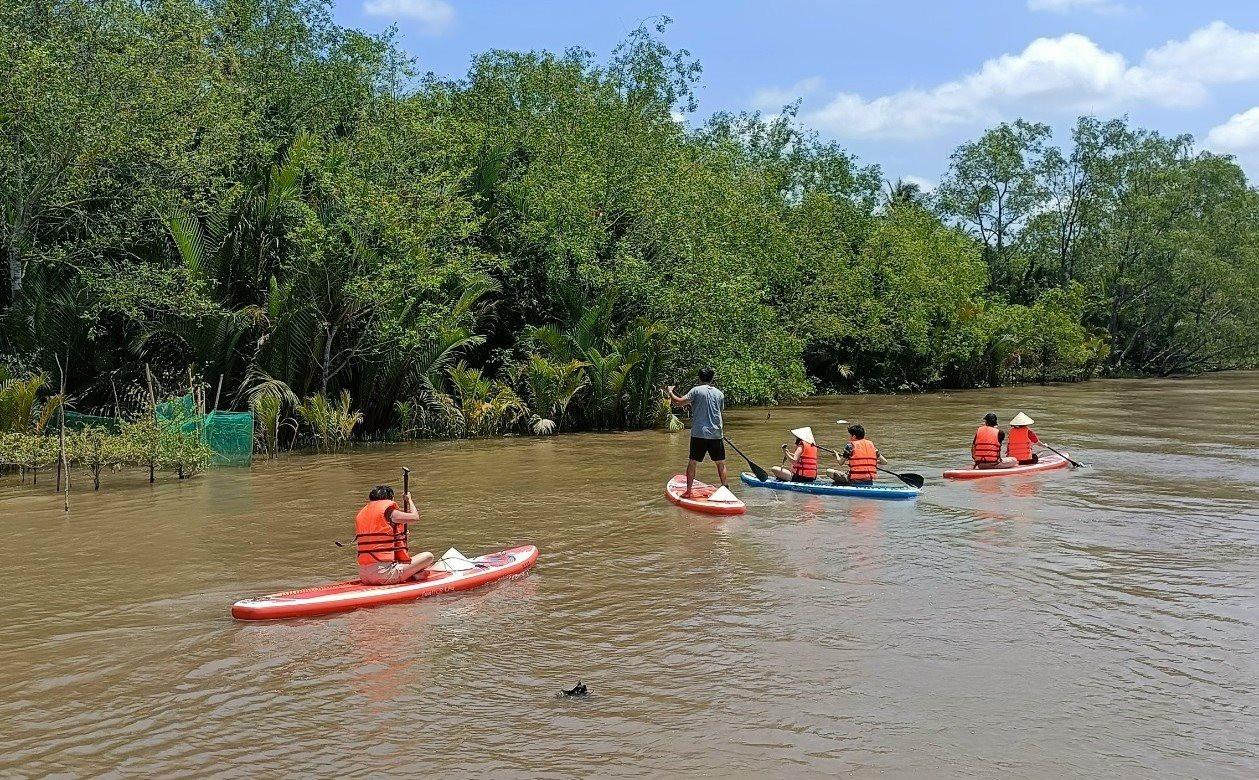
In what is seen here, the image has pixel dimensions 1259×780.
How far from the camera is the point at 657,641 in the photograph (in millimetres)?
8047

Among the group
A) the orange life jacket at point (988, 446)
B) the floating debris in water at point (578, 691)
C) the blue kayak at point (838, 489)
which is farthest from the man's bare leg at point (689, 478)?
the floating debris in water at point (578, 691)

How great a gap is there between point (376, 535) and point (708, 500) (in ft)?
19.1

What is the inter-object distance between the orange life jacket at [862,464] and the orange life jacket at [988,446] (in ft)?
9.58

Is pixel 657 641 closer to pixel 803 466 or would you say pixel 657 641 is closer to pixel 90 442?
pixel 803 466

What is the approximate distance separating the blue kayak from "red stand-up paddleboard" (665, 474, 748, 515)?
61.7 inches

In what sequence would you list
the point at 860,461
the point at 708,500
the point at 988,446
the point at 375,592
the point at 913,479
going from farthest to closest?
the point at 988,446, the point at 913,479, the point at 860,461, the point at 708,500, the point at 375,592

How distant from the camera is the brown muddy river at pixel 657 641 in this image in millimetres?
5996

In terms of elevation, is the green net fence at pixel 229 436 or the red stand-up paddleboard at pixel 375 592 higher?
the green net fence at pixel 229 436

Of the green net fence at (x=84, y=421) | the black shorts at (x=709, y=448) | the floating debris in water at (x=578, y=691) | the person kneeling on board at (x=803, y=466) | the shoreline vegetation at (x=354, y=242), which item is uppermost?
the shoreline vegetation at (x=354, y=242)

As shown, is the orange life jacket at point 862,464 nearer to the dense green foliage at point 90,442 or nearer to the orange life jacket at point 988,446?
the orange life jacket at point 988,446

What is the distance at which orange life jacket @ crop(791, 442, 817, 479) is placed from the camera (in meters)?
16.0

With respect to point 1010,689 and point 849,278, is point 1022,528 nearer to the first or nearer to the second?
point 1010,689

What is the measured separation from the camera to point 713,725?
632 cm

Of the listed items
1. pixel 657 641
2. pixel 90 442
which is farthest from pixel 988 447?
pixel 90 442
